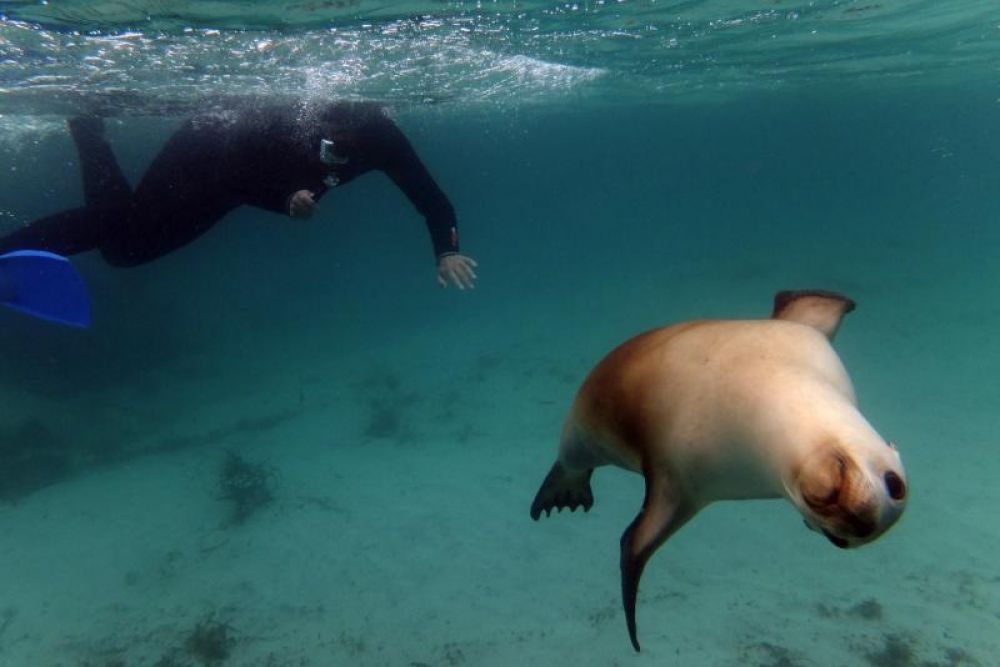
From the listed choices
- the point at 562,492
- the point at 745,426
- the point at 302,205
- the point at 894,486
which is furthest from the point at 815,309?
the point at 302,205

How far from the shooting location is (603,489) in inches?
390

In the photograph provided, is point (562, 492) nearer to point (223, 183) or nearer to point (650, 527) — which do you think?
point (650, 527)

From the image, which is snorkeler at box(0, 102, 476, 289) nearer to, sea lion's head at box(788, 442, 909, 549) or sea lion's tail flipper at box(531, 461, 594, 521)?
sea lion's tail flipper at box(531, 461, 594, 521)

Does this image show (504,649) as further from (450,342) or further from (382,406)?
(450,342)

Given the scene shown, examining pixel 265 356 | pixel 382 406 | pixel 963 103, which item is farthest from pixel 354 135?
pixel 963 103

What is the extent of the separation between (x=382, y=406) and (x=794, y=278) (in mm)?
14491

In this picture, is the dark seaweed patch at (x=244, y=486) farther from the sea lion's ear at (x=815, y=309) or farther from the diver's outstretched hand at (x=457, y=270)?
the sea lion's ear at (x=815, y=309)

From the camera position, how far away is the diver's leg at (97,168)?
7.11 m

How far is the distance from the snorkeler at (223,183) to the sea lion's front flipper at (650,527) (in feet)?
14.5

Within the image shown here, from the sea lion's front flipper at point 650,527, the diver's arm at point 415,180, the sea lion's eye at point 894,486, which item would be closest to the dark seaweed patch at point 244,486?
the diver's arm at point 415,180

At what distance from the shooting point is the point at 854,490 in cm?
137

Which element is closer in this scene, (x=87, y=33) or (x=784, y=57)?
(x=87, y=33)

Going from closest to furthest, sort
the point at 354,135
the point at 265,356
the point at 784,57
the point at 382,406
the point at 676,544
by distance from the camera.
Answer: the point at 354,135 < the point at 676,544 < the point at 382,406 < the point at 784,57 < the point at 265,356

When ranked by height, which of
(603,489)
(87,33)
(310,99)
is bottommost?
(603,489)
